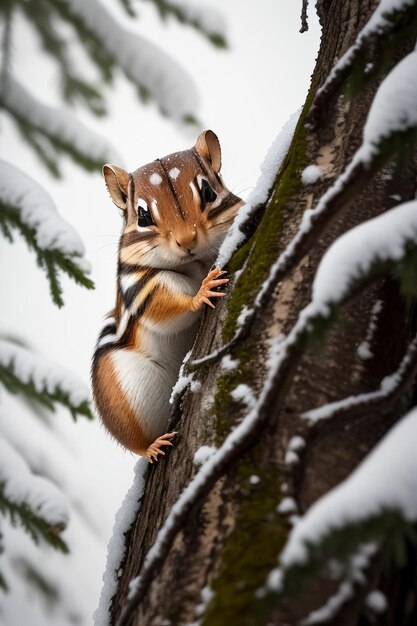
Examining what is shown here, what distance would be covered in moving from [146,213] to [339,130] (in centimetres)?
114

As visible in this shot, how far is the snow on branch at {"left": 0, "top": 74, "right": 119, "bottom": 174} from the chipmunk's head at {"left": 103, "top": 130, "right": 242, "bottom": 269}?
373mm

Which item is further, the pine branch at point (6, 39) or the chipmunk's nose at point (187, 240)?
the chipmunk's nose at point (187, 240)

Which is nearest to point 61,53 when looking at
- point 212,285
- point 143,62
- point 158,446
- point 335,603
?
point 143,62

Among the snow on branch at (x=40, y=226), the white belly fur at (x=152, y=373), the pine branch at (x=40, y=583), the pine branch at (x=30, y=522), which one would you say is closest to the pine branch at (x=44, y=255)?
the snow on branch at (x=40, y=226)

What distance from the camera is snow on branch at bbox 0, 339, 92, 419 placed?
171 cm

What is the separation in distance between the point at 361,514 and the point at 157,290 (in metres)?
1.71

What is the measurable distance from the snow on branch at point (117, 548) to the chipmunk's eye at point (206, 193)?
1.18 m

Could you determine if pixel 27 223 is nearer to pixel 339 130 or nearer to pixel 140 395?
pixel 339 130

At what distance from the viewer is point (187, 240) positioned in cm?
239

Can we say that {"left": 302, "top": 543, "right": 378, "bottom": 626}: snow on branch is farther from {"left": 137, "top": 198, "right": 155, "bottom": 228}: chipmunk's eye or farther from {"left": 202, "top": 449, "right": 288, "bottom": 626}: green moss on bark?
{"left": 137, "top": 198, "right": 155, "bottom": 228}: chipmunk's eye

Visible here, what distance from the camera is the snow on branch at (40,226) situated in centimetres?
149

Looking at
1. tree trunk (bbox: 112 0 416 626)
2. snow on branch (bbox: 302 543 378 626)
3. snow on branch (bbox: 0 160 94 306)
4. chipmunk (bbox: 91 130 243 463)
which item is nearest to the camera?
snow on branch (bbox: 302 543 378 626)

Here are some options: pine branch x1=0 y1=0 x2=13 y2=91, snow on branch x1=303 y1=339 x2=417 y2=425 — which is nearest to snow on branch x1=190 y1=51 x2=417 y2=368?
snow on branch x1=303 y1=339 x2=417 y2=425

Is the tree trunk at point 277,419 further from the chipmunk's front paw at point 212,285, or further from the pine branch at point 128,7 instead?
the pine branch at point 128,7
